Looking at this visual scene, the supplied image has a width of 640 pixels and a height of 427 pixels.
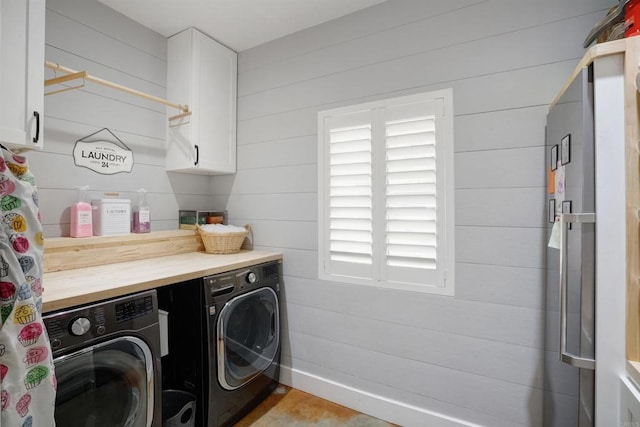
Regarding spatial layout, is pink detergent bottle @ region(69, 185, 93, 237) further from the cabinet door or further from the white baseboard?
the white baseboard

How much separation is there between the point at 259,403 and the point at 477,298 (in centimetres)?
150

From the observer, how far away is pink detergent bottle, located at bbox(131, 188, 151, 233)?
2025 mm

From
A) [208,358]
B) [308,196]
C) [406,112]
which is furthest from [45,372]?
[406,112]

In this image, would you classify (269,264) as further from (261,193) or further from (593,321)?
(593,321)

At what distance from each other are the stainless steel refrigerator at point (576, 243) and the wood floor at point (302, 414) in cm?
107

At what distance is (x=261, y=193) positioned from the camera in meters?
2.34

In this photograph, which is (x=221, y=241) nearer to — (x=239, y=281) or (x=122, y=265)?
(x=239, y=281)

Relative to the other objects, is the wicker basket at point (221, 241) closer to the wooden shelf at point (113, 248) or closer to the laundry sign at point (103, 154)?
the wooden shelf at point (113, 248)

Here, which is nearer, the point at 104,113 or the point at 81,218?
the point at 81,218

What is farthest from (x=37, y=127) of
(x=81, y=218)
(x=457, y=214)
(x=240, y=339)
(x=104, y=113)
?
(x=457, y=214)

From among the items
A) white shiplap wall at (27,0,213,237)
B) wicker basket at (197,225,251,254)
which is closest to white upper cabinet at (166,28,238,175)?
white shiplap wall at (27,0,213,237)

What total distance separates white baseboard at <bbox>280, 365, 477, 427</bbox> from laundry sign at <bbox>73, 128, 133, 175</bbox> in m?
1.79

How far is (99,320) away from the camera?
118cm

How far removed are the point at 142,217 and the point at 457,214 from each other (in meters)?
1.95
